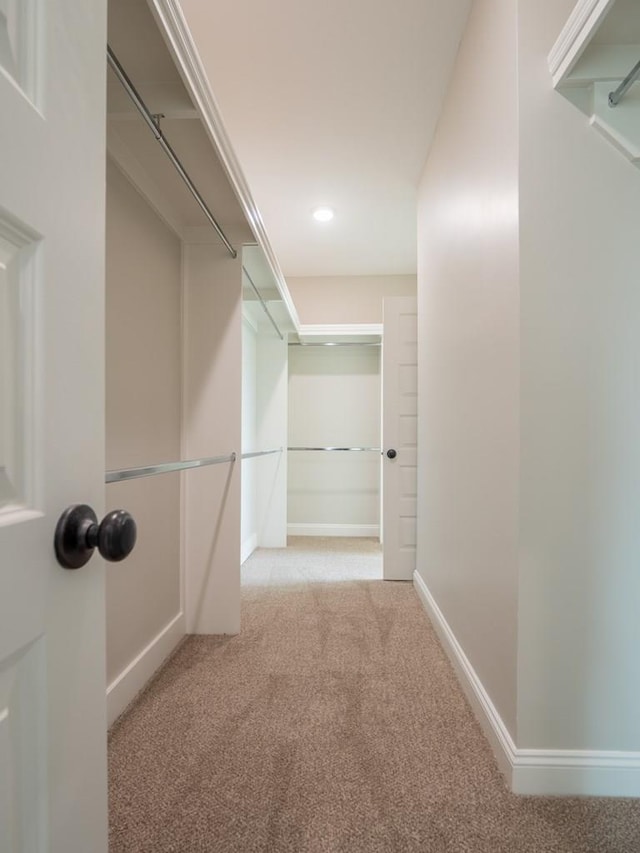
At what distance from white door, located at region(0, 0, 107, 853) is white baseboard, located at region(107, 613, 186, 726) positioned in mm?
996

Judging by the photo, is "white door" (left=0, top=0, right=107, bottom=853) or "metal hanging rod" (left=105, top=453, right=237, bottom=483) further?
"metal hanging rod" (left=105, top=453, right=237, bottom=483)

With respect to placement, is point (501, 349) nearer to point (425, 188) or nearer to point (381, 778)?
point (381, 778)

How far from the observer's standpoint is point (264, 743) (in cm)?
131

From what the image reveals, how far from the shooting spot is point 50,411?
17.3 inches

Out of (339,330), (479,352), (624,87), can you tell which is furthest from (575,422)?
(339,330)

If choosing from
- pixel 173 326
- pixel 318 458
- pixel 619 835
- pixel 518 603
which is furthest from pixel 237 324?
pixel 318 458

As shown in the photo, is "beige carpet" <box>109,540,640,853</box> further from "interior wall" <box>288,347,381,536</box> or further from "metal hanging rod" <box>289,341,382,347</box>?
"metal hanging rod" <box>289,341,382,347</box>

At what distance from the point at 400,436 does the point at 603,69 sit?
2057 mm

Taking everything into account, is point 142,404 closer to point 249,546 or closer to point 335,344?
point 249,546

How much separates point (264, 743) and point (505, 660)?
0.74 meters

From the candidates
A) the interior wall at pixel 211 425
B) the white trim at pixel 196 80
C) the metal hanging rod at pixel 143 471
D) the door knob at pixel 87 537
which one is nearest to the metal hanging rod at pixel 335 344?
the interior wall at pixel 211 425

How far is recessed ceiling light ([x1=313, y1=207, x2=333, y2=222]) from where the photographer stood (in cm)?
298

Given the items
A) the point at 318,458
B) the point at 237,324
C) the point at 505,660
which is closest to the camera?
the point at 505,660

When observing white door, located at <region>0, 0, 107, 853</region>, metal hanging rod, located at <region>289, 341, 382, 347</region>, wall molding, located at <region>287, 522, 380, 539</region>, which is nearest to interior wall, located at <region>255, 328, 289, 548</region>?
metal hanging rod, located at <region>289, 341, 382, 347</region>
